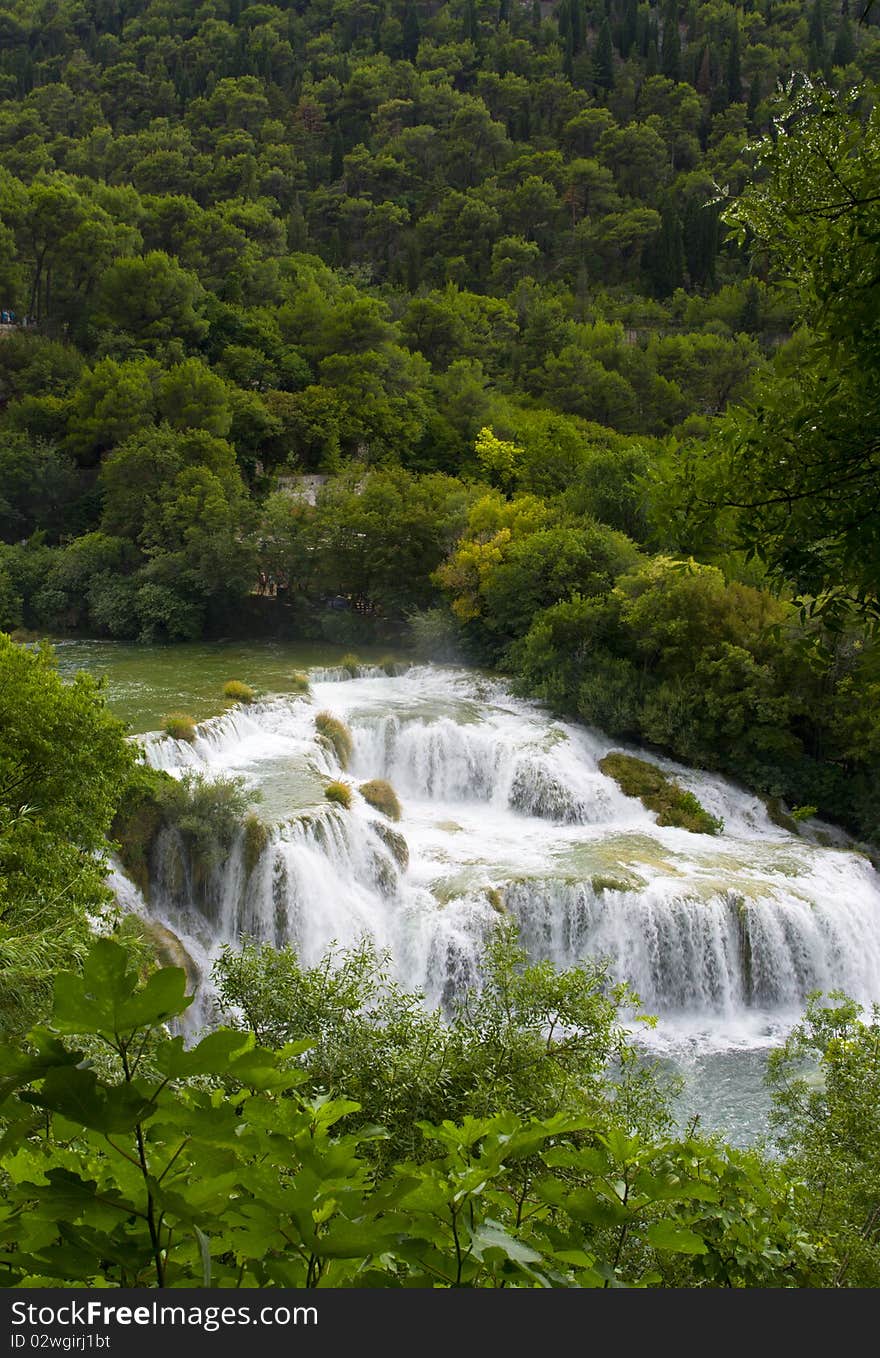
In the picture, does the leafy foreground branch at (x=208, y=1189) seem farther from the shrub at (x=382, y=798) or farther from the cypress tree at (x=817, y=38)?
the cypress tree at (x=817, y=38)

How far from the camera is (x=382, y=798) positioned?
59.8 feet

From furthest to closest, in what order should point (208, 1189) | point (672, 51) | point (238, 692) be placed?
point (672, 51), point (238, 692), point (208, 1189)

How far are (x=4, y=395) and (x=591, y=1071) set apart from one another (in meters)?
36.0

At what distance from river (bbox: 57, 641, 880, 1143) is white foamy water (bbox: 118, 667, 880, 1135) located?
30 millimetres

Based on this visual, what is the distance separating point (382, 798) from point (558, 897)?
Result: 4.16 metres

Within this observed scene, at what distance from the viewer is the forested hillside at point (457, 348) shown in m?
13.4

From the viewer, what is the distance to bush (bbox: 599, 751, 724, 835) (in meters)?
18.9

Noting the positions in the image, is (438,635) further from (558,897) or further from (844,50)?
(844,50)

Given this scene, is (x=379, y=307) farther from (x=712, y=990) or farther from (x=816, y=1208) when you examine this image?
(x=816, y=1208)

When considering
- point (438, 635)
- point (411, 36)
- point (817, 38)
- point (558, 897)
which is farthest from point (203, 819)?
point (411, 36)

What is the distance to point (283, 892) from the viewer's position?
1500cm

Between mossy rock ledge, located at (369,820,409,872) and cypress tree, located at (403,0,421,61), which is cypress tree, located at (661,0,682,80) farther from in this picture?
mossy rock ledge, located at (369,820,409,872)

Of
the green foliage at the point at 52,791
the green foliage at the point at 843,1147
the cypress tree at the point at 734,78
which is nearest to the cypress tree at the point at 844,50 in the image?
the cypress tree at the point at 734,78

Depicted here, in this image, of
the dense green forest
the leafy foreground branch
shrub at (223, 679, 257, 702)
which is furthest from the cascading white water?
the leafy foreground branch
